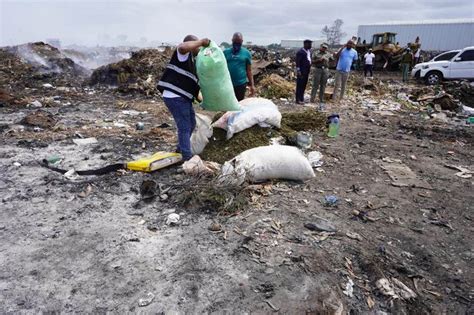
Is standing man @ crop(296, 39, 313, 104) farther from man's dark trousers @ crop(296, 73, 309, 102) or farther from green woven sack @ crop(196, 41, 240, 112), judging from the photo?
green woven sack @ crop(196, 41, 240, 112)

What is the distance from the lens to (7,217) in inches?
104

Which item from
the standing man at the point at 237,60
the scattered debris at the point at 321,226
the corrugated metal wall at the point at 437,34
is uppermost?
the corrugated metal wall at the point at 437,34

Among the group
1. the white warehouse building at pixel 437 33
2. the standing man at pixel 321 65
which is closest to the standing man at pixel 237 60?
the standing man at pixel 321 65

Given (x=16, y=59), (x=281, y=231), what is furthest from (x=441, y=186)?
(x=16, y=59)

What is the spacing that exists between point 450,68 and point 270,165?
10.6 meters

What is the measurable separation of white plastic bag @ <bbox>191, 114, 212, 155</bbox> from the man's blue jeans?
12 centimetres

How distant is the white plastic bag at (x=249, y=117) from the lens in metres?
3.85

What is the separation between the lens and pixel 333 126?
4.96 m

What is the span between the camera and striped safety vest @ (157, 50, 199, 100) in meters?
3.18

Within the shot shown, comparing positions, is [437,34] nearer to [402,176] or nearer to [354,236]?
[402,176]

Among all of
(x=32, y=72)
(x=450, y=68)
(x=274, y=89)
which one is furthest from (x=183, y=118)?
(x=450, y=68)

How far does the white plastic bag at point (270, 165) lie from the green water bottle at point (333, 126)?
1.80 metres

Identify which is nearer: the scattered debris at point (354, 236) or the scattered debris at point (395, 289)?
the scattered debris at point (395, 289)

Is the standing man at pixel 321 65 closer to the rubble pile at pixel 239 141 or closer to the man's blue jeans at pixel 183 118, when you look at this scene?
the rubble pile at pixel 239 141
